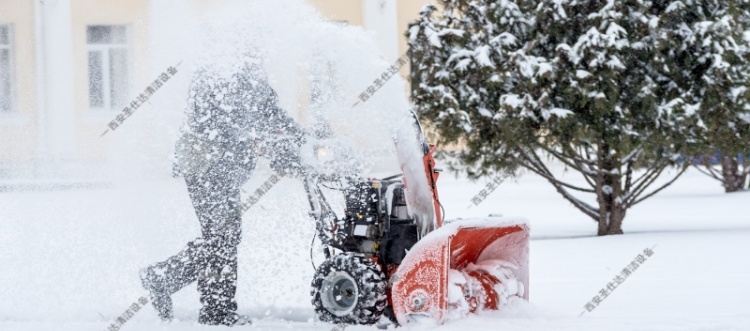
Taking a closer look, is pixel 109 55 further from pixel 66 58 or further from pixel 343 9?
pixel 343 9

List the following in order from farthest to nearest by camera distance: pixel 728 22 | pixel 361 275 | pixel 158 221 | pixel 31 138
Result: pixel 31 138 → pixel 728 22 → pixel 158 221 → pixel 361 275

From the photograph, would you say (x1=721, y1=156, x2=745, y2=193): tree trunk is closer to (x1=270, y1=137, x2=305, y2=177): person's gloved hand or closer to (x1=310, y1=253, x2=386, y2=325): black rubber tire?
(x1=310, y1=253, x2=386, y2=325): black rubber tire

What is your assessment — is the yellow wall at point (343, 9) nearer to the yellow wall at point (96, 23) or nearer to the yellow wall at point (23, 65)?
the yellow wall at point (96, 23)

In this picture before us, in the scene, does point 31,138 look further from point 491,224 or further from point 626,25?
point 491,224

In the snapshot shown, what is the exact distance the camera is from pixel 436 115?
12234mm

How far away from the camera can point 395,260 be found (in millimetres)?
6172

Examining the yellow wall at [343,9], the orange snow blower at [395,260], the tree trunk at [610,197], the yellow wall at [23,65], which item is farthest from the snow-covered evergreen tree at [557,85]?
the yellow wall at [23,65]

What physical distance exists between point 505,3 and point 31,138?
12818 mm

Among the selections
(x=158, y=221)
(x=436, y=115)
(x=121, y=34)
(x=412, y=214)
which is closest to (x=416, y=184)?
(x=412, y=214)

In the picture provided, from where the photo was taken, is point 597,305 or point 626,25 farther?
point 626,25

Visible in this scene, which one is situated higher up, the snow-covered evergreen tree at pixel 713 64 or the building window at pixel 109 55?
the building window at pixel 109 55

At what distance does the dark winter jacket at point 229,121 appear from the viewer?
6102 millimetres

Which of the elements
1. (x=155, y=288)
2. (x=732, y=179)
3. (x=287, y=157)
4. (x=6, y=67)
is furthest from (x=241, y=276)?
(x=6, y=67)

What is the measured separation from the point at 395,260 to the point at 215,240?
40.8 inches
